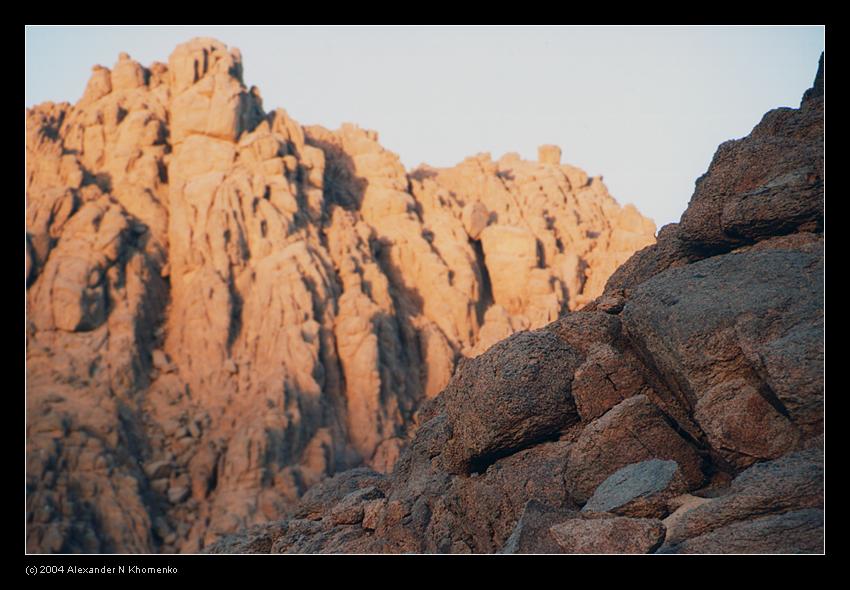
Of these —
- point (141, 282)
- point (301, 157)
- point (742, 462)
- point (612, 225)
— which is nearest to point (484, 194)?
point (612, 225)

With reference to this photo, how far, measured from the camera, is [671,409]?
1482 centimetres

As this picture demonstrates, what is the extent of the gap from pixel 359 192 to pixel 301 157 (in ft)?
13.2

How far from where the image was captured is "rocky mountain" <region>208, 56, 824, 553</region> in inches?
489

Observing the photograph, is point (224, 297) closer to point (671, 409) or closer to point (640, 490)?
point (671, 409)

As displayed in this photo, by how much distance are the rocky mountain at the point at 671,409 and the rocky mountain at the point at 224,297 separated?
21.5 m

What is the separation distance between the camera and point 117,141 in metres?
47.2

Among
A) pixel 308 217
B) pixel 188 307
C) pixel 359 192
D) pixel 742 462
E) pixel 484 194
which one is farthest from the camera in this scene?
pixel 484 194

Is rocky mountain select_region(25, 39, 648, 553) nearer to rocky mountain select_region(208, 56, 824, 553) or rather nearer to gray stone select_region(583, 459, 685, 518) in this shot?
rocky mountain select_region(208, 56, 824, 553)

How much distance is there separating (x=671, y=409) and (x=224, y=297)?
29.5 m

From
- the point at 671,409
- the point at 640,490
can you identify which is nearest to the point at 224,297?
the point at 671,409

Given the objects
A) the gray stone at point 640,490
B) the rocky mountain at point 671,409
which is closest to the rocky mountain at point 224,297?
the rocky mountain at point 671,409

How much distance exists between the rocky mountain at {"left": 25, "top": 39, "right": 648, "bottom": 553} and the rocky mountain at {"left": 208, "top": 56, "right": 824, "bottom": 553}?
21481 mm

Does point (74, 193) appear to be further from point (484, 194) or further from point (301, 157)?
point (484, 194)

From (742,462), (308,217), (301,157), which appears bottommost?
(742,462)
